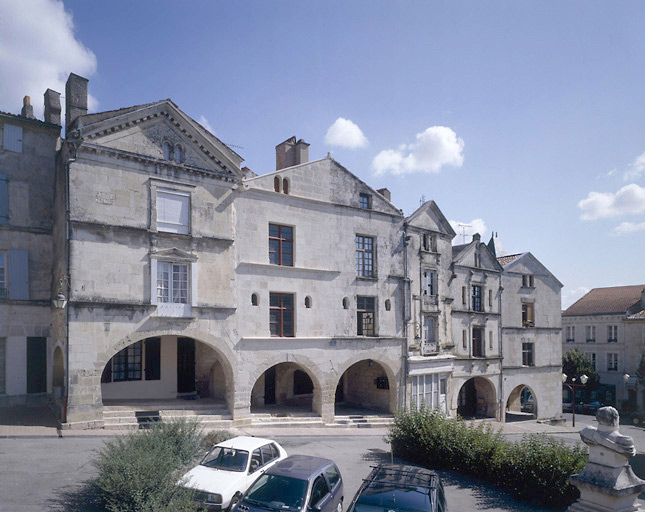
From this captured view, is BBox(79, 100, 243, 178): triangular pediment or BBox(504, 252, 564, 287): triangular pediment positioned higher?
BBox(79, 100, 243, 178): triangular pediment

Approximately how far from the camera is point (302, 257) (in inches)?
928

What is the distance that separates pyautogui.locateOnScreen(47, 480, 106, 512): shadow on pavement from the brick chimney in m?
17.9

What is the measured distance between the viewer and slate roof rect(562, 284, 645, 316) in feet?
156

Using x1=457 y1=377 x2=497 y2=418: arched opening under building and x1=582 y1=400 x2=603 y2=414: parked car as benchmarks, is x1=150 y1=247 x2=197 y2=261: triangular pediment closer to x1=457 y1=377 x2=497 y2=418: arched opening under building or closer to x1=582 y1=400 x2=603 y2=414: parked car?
x1=457 y1=377 x2=497 y2=418: arched opening under building

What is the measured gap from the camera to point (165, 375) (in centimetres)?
2267

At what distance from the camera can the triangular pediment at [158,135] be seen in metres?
18.4

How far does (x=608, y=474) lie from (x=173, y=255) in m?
16.1

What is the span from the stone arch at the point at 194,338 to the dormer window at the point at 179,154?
23.3 feet

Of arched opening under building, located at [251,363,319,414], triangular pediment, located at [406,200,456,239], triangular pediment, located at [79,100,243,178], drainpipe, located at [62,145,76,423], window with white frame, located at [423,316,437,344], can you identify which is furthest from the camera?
window with white frame, located at [423,316,437,344]

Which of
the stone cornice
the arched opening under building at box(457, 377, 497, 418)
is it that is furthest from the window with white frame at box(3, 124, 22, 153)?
the arched opening under building at box(457, 377, 497, 418)

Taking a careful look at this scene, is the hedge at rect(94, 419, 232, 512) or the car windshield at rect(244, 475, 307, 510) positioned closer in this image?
the hedge at rect(94, 419, 232, 512)

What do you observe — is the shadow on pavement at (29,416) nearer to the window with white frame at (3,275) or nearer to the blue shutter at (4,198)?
the window with white frame at (3,275)

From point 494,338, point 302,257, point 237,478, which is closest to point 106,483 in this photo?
point 237,478

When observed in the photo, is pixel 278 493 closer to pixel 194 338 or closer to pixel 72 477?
pixel 72 477
